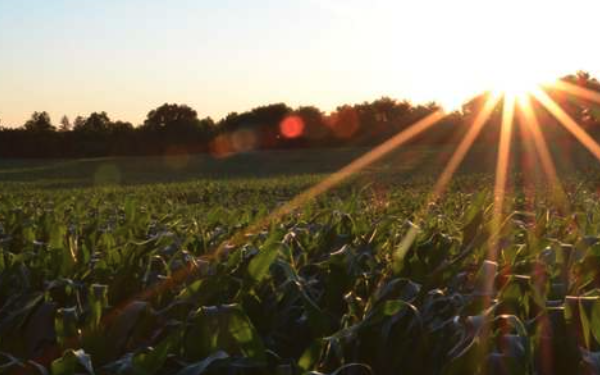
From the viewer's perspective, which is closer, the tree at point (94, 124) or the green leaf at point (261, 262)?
the green leaf at point (261, 262)

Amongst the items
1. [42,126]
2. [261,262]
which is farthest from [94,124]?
[261,262]

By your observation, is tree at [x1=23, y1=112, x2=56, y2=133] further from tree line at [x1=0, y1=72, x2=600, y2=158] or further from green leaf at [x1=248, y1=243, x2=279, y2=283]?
green leaf at [x1=248, y1=243, x2=279, y2=283]

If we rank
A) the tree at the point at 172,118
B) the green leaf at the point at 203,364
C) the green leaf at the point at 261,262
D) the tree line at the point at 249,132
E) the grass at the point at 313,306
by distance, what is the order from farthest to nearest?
1. the tree at the point at 172,118
2. the tree line at the point at 249,132
3. the green leaf at the point at 261,262
4. the grass at the point at 313,306
5. the green leaf at the point at 203,364

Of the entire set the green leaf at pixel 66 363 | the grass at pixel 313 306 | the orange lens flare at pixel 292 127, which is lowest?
the orange lens flare at pixel 292 127

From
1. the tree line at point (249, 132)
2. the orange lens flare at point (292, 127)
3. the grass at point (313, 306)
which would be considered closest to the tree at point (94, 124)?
the tree line at point (249, 132)

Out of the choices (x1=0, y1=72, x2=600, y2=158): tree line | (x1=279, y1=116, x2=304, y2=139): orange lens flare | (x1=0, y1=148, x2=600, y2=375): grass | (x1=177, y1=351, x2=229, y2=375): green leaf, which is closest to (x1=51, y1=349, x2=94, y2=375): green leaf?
(x1=0, y1=148, x2=600, y2=375): grass

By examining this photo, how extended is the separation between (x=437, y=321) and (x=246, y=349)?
613 mm

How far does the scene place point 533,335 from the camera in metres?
1.99

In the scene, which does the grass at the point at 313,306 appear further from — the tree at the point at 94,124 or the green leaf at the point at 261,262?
the tree at the point at 94,124

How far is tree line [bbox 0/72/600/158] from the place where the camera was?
8788cm

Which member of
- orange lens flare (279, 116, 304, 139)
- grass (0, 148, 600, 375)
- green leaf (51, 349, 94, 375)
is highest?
green leaf (51, 349, 94, 375)

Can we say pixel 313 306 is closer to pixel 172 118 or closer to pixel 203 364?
pixel 203 364

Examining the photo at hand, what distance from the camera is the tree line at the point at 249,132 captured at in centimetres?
8788

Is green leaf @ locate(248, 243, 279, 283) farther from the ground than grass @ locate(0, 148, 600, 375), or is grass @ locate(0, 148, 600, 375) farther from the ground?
green leaf @ locate(248, 243, 279, 283)
